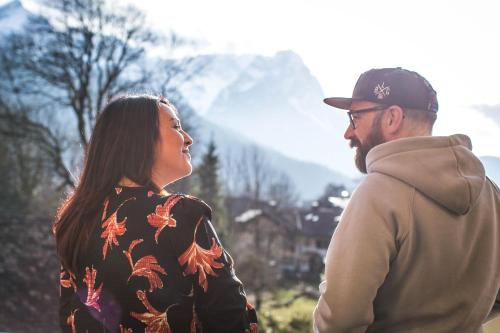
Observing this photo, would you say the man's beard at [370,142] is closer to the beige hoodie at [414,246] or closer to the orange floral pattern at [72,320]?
the beige hoodie at [414,246]

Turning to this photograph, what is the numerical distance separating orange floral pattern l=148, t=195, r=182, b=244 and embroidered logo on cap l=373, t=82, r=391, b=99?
0.55 meters

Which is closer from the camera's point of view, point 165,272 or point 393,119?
point 165,272

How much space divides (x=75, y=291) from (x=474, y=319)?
2.93 feet

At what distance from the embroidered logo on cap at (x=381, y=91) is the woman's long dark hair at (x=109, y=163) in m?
0.52

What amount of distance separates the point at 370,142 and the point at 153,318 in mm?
642

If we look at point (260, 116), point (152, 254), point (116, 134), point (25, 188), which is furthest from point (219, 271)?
point (260, 116)

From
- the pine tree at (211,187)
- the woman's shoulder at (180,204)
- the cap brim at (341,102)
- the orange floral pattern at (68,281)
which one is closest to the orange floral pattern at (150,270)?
the woman's shoulder at (180,204)

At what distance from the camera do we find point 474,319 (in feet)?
3.39

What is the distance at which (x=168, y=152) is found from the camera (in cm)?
98

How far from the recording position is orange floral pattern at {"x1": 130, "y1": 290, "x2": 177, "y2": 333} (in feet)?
2.83

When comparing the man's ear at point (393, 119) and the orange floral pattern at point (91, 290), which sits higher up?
the man's ear at point (393, 119)

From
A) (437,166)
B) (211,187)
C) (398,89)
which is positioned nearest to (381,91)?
(398,89)

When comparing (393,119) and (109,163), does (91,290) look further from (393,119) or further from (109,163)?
(393,119)

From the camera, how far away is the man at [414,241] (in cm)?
93
